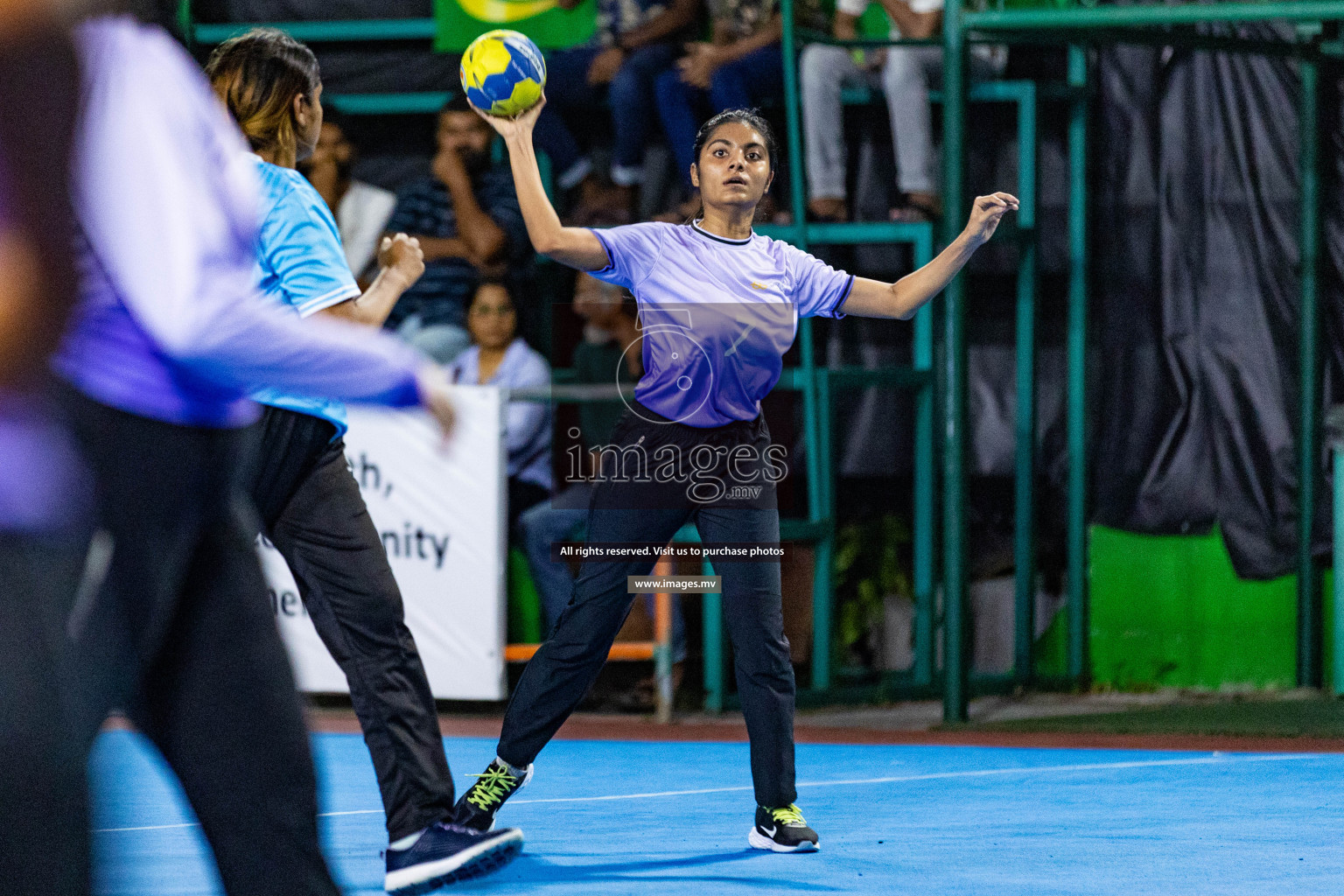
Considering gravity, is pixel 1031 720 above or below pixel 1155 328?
below

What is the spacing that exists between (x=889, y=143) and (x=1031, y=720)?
343cm

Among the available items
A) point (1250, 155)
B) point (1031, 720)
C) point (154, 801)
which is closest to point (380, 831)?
point (154, 801)

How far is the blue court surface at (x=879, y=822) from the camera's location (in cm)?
450

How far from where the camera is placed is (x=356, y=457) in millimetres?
8242

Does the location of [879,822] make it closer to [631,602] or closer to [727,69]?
[631,602]

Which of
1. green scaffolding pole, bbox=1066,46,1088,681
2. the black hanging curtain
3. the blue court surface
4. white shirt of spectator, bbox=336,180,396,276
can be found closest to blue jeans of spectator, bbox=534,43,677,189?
white shirt of spectator, bbox=336,180,396,276

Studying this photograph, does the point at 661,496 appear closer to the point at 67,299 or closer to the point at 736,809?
the point at 736,809

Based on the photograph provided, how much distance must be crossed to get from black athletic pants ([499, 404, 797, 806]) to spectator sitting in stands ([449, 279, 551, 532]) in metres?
3.73

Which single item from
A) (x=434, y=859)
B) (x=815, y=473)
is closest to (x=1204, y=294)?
(x=815, y=473)

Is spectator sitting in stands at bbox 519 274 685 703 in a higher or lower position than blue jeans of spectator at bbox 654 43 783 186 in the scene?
lower

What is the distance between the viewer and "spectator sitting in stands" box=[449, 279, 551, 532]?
866 cm

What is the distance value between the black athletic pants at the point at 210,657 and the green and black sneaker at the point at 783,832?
274cm

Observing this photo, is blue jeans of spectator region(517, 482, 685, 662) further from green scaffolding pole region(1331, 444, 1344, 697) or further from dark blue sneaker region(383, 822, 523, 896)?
dark blue sneaker region(383, 822, 523, 896)

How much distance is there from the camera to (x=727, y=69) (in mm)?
8914
